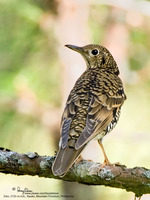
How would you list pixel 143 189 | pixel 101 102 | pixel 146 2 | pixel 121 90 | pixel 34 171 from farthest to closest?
1. pixel 146 2
2. pixel 121 90
3. pixel 101 102
4. pixel 34 171
5. pixel 143 189

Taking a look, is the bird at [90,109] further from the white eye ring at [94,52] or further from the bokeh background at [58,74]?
the bokeh background at [58,74]

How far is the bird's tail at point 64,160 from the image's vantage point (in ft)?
14.1

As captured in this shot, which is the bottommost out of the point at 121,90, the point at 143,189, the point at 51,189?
the point at 143,189

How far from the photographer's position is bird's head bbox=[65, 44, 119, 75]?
627cm

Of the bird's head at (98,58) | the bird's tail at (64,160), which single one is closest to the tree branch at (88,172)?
the bird's tail at (64,160)

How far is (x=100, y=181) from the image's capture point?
14.4ft

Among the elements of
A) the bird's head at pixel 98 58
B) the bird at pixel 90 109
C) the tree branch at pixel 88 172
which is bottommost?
the tree branch at pixel 88 172

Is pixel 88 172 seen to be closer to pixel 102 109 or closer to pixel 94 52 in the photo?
pixel 102 109

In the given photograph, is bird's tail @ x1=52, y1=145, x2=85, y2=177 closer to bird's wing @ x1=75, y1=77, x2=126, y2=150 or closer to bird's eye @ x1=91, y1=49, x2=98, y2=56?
bird's wing @ x1=75, y1=77, x2=126, y2=150

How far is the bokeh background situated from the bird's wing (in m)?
1.65

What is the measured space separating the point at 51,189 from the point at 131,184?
3534 millimetres

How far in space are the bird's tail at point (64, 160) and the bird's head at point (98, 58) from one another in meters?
1.79

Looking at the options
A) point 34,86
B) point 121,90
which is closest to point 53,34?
point 34,86

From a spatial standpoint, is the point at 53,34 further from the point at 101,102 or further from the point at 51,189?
the point at 101,102
